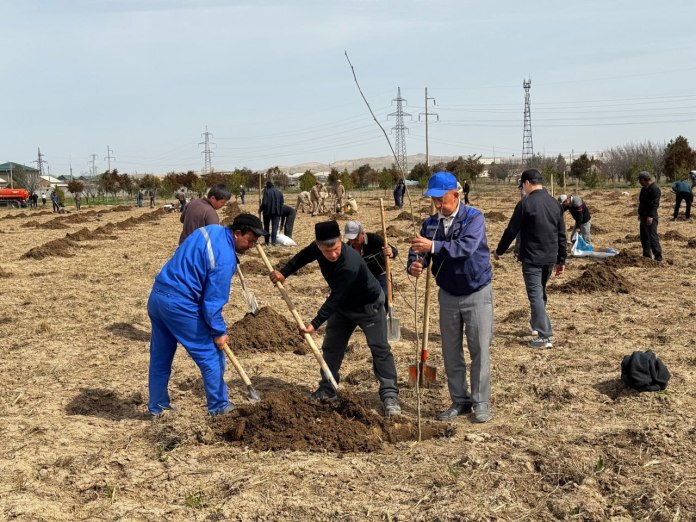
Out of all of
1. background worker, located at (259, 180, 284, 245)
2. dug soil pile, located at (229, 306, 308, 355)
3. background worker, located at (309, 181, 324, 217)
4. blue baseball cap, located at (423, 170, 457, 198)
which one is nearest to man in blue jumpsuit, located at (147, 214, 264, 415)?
blue baseball cap, located at (423, 170, 457, 198)

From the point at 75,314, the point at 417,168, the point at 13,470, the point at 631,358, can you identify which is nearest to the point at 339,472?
the point at 13,470

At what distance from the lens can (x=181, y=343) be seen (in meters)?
4.91

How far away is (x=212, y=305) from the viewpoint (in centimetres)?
485

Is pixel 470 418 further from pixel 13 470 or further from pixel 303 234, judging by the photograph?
pixel 303 234

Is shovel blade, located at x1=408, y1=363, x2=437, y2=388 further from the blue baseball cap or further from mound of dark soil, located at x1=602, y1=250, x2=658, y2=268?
mound of dark soil, located at x1=602, y1=250, x2=658, y2=268

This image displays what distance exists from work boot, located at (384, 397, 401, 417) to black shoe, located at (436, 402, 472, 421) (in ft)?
0.97

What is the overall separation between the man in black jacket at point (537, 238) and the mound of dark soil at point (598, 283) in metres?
3.01

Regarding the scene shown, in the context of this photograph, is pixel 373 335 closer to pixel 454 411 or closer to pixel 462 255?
pixel 454 411

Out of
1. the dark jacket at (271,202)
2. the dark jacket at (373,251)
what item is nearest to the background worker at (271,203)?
the dark jacket at (271,202)

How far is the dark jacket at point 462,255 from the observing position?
484 cm

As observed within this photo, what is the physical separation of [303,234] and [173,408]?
15177mm

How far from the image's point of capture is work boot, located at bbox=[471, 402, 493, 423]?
5.14 metres

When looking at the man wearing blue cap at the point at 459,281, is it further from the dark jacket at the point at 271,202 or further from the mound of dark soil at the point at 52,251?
the mound of dark soil at the point at 52,251

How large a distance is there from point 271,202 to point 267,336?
8.11m
